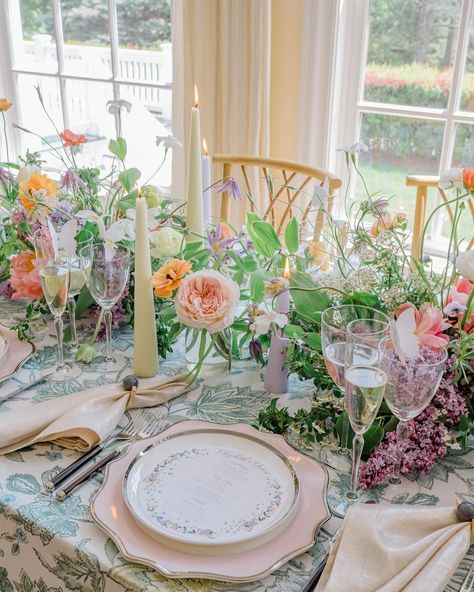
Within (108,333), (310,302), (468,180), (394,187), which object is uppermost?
(468,180)

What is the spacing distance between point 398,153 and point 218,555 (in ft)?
6.28

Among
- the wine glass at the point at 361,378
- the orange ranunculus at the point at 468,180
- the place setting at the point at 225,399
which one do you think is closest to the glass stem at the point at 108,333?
the place setting at the point at 225,399

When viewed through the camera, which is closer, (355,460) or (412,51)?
(355,460)

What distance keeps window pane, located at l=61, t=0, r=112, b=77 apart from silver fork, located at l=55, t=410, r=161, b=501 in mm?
2304

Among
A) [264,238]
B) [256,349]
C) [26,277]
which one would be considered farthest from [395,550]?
[26,277]

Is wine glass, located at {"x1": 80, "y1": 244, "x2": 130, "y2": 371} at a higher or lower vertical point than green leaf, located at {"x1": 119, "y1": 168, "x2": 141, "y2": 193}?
lower

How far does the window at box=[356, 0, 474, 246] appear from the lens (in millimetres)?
2213

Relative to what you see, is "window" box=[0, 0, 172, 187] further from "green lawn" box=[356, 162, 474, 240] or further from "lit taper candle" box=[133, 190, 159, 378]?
"lit taper candle" box=[133, 190, 159, 378]

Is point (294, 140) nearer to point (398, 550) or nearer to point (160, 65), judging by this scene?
point (160, 65)

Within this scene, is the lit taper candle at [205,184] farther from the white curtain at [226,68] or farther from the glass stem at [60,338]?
the white curtain at [226,68]

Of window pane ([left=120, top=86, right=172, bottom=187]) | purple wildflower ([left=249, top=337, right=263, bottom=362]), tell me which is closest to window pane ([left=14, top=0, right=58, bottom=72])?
window pane ([left=120, top=86, right=172, bottom=187])

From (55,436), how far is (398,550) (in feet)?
1.58

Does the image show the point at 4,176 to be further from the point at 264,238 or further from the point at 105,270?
the point at 264,238

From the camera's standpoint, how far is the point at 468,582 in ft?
2.44
